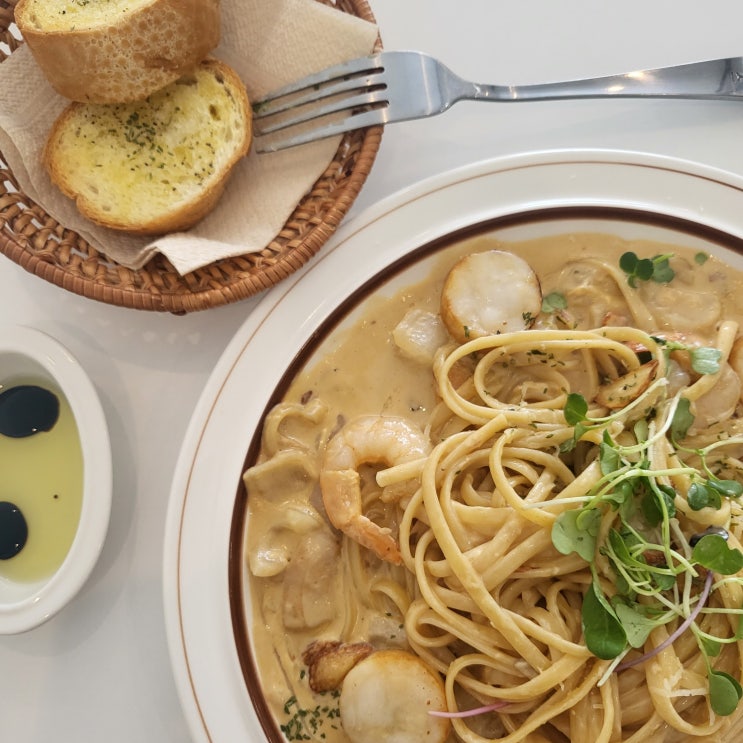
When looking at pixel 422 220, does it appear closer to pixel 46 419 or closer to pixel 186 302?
pixel 186 302

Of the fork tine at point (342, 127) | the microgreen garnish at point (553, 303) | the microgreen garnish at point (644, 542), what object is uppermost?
the fork tine at point (342, 127)

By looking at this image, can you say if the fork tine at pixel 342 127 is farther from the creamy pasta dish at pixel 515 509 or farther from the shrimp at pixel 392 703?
the shrimp at pixel 392 703

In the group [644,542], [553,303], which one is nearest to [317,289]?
[553,303]

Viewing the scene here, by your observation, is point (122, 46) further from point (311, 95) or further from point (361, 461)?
point (361, 461)

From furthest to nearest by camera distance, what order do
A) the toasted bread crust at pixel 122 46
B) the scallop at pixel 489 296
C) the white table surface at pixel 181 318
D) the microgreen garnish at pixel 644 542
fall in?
the white table surface at pixel 181 318 < the scallop at pixel 489 296 < the toasted bread crust at pixel 122 46 < the microgreen garnish at pixel 644 542

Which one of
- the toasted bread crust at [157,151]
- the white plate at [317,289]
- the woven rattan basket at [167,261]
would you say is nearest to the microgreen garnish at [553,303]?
the white plate at [317,289]

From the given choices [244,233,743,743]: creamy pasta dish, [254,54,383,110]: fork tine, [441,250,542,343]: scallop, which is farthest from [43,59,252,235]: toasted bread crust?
[441,250,542,343]: scallop

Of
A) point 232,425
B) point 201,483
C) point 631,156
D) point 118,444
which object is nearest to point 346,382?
point 232,425
